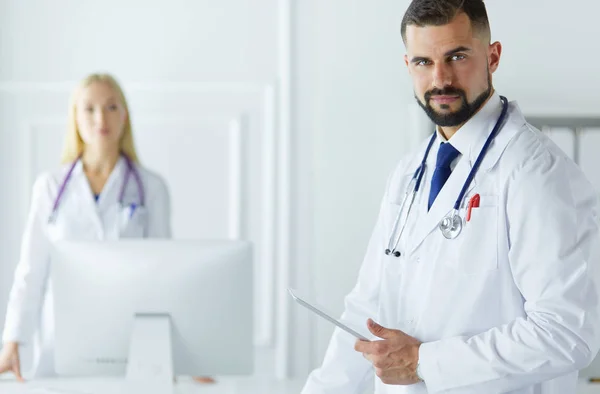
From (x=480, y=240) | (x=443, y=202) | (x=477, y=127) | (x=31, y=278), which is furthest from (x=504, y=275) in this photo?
(x=31, y=278)

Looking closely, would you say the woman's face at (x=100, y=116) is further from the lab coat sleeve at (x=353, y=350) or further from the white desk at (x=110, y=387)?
the lab coat sleeve at (x=353, y=350)

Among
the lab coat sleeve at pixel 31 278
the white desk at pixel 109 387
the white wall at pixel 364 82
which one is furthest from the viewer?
the white wall at pixel 364 82

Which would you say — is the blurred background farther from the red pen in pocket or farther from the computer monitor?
the red pen in pocket

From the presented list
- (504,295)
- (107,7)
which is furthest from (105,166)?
(504,295)

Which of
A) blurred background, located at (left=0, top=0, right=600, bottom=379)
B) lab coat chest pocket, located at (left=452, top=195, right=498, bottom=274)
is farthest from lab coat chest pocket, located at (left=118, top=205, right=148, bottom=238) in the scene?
A: lab coat chest pocket, located at (left=452, top=195, right=498, bottom=274)


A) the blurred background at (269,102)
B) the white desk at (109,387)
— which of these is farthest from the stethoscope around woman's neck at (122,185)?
the white desk at (109,387)

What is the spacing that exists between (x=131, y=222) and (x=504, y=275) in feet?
6.08

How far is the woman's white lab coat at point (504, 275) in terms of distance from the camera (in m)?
1.48

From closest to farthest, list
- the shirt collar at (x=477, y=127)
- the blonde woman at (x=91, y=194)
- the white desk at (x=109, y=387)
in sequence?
1. the shirt collar at (x=477, y=127)
2. the white desk at (x=109, y=387)
3. the blonde woman at (x=91, y=194)

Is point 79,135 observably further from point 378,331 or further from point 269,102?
point 378,331

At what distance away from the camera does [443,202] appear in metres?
1.69

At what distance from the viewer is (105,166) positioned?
3252 millimetres

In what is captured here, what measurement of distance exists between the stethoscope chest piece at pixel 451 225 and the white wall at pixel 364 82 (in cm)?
→ 202

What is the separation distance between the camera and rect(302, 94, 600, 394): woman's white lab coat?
1478 mm
